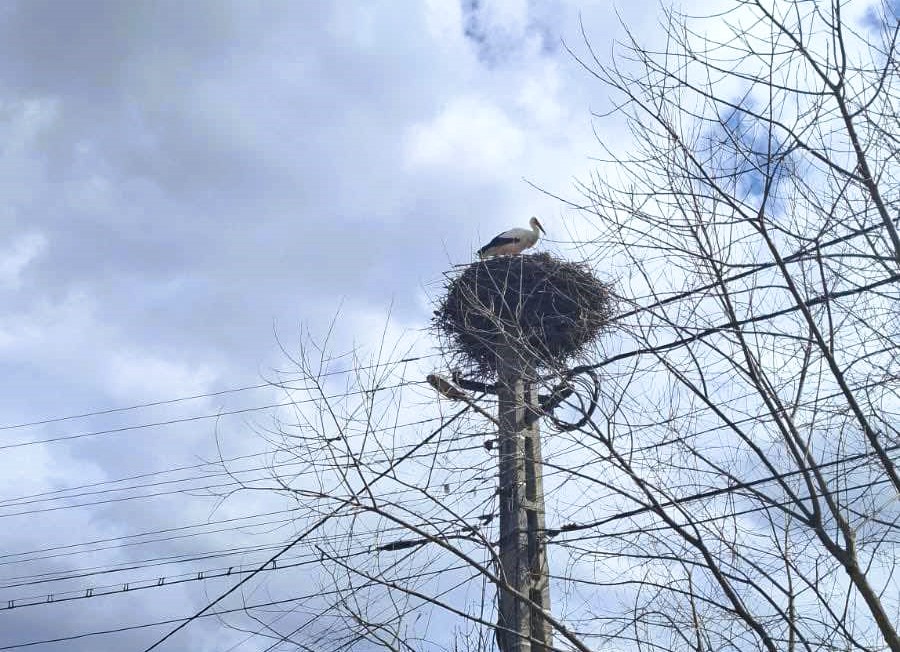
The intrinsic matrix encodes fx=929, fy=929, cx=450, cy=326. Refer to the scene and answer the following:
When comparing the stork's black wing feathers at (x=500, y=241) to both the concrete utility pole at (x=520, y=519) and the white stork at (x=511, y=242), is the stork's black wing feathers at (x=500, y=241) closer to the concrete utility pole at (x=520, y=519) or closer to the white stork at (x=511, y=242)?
the white stork at (x=511, y=242)

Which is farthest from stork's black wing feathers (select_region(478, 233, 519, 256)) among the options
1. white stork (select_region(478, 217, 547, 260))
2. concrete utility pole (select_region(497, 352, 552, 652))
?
concrete utility pole (select_region(497, 352, 552, 652))

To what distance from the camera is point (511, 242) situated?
32.8 feet

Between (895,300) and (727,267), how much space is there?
63 cm

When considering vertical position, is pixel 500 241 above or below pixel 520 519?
above

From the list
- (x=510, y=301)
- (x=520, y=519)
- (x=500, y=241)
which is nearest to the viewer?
(x=520, y=519)

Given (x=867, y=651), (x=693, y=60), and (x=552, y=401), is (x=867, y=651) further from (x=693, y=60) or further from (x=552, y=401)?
(x=693, y=60)

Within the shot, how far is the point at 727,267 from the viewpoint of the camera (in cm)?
378

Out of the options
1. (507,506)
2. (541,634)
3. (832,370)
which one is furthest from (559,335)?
(832,370)

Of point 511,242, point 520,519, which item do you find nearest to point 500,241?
point 511,242

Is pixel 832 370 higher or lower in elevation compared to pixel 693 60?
lower

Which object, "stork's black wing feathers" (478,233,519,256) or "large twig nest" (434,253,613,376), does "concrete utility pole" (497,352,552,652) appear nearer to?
"large twig nest" (434,253,613,376)

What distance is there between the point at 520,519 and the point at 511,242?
14.9ft

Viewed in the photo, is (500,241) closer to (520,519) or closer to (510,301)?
(510,301)

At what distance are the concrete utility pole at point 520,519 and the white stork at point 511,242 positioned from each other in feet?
13.3
